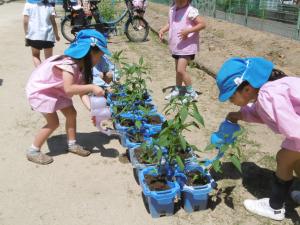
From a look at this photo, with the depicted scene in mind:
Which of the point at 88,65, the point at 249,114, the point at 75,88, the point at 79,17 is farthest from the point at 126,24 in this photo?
the point at 249,114

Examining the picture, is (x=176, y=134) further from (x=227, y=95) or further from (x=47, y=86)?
(x=47, y=86)

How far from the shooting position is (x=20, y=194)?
300cm

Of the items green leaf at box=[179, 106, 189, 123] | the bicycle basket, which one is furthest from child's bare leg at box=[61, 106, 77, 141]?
the bicycle basket

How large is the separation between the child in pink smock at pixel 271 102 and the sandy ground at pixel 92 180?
0.19 m

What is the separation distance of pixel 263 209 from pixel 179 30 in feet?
8.63

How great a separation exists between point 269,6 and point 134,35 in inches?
122

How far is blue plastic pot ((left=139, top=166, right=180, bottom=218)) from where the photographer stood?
8.43ft

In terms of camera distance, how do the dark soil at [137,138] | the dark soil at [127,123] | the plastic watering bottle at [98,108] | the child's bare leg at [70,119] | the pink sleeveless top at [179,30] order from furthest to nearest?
the pink sleeveless top at [179,30], the dark soil at [127,123], the child's bare leg at [70,119], the dark soil at [137,138], the plastic watering bottle at [98,108]

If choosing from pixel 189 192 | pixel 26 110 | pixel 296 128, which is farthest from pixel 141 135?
pixel 26 110

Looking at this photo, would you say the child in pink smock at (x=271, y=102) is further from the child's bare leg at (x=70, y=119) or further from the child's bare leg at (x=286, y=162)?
the child's bare leg at (x=70, y=119)

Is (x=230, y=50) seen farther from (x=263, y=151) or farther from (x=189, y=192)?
(x=189, y=192)

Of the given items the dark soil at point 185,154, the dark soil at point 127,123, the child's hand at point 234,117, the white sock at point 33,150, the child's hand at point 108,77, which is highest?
the child's hand at point 234,117

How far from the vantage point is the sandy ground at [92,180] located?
2.72 meters

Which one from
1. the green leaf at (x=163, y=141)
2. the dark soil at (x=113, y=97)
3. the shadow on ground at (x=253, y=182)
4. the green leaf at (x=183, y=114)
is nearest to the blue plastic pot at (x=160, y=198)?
the green leaf at (x=163, y=141)
